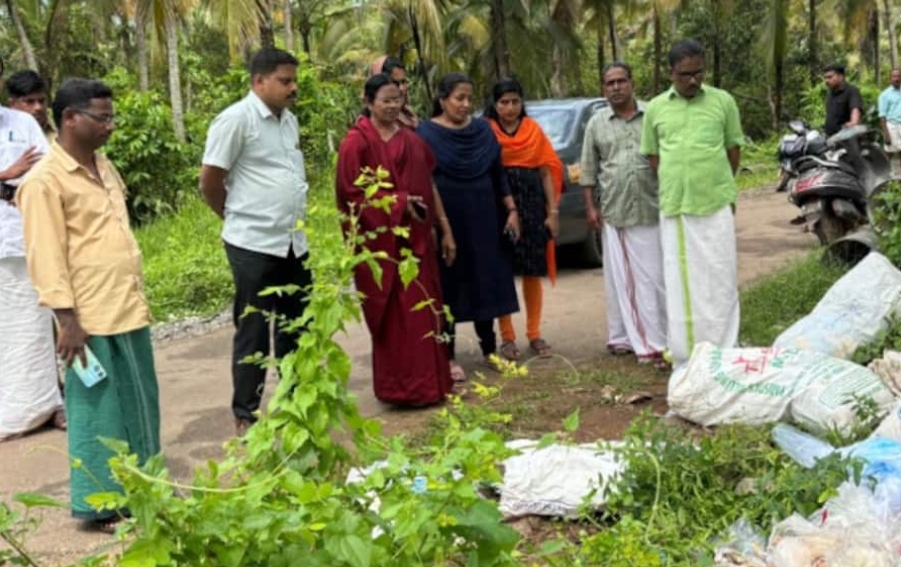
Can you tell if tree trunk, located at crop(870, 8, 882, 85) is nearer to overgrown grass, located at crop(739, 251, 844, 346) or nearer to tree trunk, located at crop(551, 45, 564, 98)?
tree trunk, located at crop(551, 45, 564, 98)

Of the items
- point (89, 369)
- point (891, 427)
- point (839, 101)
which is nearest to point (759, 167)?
point (839, 101)

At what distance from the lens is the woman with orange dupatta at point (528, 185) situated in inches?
252

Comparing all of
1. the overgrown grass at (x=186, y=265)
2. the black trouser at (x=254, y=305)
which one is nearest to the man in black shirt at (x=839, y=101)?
the overgrown grass at (x=186, y=265)

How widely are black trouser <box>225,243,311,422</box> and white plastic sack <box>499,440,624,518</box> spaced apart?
135 centimetres

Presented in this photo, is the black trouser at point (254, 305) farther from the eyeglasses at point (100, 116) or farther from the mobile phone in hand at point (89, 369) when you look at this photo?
the eyeglasses at point (100, 116)

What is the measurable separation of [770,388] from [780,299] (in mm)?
2764

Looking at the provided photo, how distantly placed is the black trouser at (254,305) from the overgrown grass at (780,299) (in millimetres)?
2736

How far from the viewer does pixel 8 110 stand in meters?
5.42

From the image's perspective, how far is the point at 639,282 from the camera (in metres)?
6.25

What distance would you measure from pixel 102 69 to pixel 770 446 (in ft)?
82.6

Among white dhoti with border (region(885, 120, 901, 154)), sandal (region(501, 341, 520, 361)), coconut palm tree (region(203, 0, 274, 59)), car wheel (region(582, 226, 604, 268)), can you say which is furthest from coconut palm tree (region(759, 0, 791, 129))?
sandal (region(501, 341, 520, 361))

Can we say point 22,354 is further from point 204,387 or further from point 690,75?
point 690,75

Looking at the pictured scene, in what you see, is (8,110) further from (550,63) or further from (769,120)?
(769,120)

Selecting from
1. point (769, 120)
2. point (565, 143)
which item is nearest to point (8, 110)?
point (565, 143)
